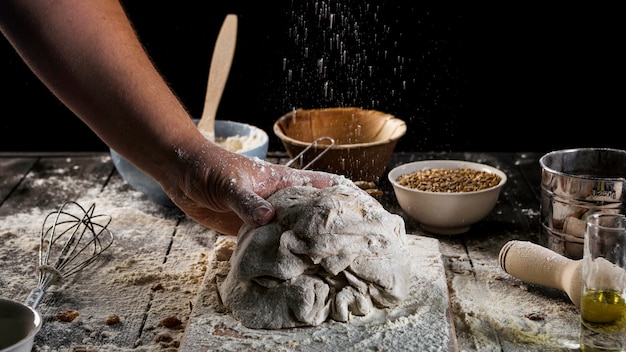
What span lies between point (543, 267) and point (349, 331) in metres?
0.50

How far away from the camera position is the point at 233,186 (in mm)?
1923

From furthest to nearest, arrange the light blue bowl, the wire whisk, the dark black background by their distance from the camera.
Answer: the dark black background, the light blue bowl, the wire whisk

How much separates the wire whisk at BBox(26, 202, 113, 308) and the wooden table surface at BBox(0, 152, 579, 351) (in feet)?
0.10

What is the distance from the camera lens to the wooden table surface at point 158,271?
1855 mm

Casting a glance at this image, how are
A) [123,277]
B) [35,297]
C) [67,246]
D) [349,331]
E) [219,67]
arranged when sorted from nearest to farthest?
1. [349,331]
2. [35,297]
3. [123,277]
4. [67,246]
5. [219,67]

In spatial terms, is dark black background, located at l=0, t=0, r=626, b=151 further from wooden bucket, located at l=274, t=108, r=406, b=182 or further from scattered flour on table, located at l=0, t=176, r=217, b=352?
scattered flour on table, located at l=0, t=176, r=217, b=352

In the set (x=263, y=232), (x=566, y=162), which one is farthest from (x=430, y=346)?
(x=566, y=162)

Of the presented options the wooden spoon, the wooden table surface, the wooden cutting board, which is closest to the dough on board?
the wooden cutting board

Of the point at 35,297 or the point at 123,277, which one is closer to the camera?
the point at 35,297

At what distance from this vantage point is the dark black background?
10.3 feet

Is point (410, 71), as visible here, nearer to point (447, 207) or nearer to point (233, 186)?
point (447, 207)

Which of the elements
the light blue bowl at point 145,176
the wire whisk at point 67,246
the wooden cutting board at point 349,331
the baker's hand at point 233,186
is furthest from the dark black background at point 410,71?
the wooden cutting board at point 349,331

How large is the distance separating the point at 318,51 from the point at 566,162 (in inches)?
42.2

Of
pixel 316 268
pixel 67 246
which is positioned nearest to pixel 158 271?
pixel 67 246
